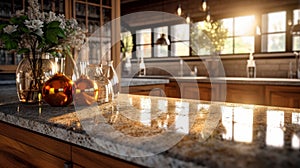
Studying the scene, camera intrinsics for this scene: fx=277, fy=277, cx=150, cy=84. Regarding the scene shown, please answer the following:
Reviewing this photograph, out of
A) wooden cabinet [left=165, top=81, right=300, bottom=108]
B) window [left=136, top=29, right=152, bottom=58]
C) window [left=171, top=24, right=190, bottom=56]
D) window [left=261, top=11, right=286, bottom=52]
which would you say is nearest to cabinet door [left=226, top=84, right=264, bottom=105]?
wooden cabinet [left=165, top=81, right=300, bottom=108]

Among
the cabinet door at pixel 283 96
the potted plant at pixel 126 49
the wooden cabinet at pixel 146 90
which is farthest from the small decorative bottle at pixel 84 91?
the potted plant at pixel 126 49

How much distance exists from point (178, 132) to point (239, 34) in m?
4.32

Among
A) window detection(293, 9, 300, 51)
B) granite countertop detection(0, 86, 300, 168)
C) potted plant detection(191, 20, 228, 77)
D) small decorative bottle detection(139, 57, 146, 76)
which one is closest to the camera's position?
granite countertop detection(0, 86, 300, 168)

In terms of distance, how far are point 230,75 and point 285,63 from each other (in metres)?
0.89

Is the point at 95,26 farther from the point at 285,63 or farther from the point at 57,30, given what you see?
the point at 285,63

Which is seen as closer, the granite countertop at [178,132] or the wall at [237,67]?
the granite countertop at [178,132]

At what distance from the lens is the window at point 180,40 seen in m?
5.54

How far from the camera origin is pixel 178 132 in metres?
0.77

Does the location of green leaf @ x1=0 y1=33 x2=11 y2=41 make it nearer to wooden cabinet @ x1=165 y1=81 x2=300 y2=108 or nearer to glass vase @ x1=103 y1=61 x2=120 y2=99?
glass vase @ x1=103 y1=61 x2=120 y2=99

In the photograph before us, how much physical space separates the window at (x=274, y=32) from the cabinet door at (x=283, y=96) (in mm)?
1516

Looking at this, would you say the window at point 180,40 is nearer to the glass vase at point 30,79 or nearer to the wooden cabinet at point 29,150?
the glass vase at point 30,79

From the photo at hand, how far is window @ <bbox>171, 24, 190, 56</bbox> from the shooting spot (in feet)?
18.2

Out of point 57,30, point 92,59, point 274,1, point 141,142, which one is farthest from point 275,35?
point 141,142

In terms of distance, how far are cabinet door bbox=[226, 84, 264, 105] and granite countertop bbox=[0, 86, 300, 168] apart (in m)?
2.00
